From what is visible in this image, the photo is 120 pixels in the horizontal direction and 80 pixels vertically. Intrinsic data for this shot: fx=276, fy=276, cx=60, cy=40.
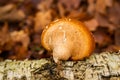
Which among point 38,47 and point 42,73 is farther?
point 38,47

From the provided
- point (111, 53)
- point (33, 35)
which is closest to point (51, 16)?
point (33, 35)

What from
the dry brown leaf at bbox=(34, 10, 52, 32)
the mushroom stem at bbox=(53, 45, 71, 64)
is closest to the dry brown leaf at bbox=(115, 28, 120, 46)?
the dry brown leaf at bbox=(34, 10, 52, 32)

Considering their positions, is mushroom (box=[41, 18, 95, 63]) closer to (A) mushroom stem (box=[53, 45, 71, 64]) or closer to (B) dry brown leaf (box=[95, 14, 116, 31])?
(A) mushroom stem (box=[53, 45, 71, 64])

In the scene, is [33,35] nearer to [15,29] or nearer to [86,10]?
[15,29]

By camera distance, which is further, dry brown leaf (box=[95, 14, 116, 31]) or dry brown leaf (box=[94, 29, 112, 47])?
dry brown leaf (box=[95, 14, 116, 31])

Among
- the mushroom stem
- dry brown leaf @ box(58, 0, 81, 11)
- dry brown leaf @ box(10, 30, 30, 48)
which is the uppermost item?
dry brown leaf @ box(58, 0, 81, 11)

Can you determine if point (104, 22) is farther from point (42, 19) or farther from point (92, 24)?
point (42, 19)
